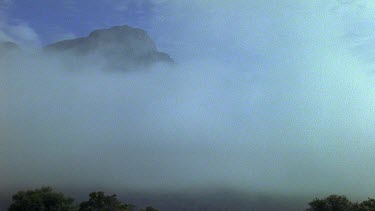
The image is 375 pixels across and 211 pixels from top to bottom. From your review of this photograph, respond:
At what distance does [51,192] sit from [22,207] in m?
9.21

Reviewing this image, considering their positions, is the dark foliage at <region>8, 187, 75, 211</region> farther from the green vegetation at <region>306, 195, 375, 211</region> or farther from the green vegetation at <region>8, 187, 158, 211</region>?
the green vegetation at <region>306, 195, 375, 211</region>

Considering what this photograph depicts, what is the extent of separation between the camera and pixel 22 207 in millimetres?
128250

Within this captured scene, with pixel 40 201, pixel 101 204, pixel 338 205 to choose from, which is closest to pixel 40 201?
pixel 40 201

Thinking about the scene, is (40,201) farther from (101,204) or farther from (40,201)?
(101,204)

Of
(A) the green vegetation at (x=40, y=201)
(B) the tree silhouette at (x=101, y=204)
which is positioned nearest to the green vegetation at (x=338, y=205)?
(B) the tree silhouette at (x=101, y=204)

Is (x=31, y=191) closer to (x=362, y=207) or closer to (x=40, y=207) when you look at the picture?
(x=40, y=207)

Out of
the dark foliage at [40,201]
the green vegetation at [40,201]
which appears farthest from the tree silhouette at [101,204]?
the dark foliage at [40,201]

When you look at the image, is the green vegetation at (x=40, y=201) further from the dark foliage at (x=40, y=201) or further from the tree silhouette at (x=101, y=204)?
the tree silhouette at (x=101, y=204)

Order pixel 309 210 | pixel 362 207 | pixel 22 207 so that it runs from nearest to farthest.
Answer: pixel 22 207 → pixel 362 207 → pixel 309 210

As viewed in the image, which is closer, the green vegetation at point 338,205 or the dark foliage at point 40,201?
the dark foliage at point 40,201

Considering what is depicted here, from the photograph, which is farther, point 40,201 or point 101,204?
point 101,204

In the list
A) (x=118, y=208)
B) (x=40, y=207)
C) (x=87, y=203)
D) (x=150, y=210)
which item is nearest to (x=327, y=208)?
(x=150, y=210)

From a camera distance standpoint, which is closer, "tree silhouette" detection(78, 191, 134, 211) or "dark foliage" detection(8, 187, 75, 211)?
"dark foliage" detection(8, 187, 75, 211)

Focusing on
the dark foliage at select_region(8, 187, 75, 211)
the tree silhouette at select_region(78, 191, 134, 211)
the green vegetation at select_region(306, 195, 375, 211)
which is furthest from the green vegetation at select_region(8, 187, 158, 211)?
the green vegetation at select_region(306, 195, 375, 211)
